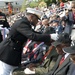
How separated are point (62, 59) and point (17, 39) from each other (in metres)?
0.81

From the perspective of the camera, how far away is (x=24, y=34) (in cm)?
482

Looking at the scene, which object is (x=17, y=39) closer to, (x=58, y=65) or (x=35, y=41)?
(x=35, y=41)

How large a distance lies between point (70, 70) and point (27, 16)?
1.18 metres

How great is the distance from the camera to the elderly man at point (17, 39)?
4.80 metres

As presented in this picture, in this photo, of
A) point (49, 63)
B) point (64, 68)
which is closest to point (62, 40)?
point (64, 68)

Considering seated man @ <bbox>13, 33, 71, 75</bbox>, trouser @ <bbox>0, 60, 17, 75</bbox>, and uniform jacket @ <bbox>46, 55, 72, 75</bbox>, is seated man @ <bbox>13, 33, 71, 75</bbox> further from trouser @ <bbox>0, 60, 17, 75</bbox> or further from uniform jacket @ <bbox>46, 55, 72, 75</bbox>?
trouser @ <bbox>0, 60, 17, 75</bbox>

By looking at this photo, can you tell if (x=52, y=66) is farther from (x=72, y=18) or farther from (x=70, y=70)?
(x=72, y=18)

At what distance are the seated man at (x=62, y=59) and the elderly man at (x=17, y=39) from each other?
0.21m

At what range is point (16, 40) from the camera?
5105 millimetres

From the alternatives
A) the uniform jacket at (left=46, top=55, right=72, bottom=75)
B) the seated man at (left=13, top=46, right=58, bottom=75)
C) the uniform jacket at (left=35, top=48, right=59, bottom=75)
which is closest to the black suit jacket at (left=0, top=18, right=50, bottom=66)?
the seated man at (left=13, top=46, right=58, bottom=75)

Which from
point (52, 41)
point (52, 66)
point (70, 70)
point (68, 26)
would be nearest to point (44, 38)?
point (52, 41)

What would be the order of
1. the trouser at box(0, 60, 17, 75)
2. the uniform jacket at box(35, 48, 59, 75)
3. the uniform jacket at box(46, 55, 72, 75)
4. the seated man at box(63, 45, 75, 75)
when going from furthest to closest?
1. the trouser at box(0, 60, 17, 75)
2. the uniform jacket at box(35, 48, 59, 75)
3. the uniform jacket at box(46, 55, 72, 75)
4. the seated man at box(63, 45, 75, 75)

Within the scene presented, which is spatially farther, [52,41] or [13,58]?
[13,58]

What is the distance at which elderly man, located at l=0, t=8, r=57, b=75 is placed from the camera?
15.8 ft
